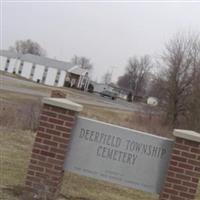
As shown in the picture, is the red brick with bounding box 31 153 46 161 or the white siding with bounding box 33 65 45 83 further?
the white siding with bounding box 33 65 45 83

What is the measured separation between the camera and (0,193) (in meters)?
7.78

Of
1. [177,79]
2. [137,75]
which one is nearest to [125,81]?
[137,75]

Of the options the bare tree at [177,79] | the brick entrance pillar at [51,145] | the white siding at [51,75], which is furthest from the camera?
the white siding at [51,75]

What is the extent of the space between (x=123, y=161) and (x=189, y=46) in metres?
37.9

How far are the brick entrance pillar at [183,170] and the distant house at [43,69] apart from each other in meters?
97.8

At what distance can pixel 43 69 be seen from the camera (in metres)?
107

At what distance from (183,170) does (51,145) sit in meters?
1.99

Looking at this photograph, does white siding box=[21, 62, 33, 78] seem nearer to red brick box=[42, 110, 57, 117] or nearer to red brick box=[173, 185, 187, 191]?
red brick box=[42, 110, 57, 117]

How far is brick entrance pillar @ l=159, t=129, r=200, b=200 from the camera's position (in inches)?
303

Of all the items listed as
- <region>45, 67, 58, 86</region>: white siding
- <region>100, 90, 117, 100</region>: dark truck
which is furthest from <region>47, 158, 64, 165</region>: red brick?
<region>100, 90, 117, 100</region>: dark truck

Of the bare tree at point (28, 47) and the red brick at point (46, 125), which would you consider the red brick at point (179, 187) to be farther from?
the bare tree at point (28, 47)

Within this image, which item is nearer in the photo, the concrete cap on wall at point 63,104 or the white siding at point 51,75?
the concrete cap on wall at point 63,104

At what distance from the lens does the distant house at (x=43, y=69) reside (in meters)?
106

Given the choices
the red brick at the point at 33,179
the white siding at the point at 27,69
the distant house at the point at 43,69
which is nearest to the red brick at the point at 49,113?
the red brick at the point at 33,179
